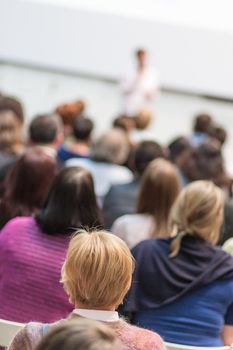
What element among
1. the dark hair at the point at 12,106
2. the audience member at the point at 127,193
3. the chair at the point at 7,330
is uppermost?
the dark hair at the point at 12,106

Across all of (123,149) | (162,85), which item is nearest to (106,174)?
(123,149)

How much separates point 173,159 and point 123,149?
552 mm

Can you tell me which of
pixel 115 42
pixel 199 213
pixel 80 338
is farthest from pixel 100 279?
pixel 115 42

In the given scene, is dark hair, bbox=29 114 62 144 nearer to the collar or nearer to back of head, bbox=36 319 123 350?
the collar

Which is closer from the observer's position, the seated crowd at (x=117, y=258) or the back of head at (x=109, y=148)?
the seated crowd at (x=117, y=258)

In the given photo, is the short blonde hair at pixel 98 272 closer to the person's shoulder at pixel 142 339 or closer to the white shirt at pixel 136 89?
the person's shoulder at pixel 142 339

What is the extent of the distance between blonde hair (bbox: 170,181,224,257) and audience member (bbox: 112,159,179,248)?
1.57 feet

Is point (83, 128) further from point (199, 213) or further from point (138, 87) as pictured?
point (138, 87)

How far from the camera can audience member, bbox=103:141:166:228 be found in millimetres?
3924

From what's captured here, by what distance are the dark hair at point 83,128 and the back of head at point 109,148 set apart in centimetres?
44

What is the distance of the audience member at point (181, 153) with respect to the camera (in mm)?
4652

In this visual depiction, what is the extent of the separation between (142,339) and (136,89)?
6.77 m

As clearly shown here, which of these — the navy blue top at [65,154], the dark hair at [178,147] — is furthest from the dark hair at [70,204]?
the dark hair at [178,147]

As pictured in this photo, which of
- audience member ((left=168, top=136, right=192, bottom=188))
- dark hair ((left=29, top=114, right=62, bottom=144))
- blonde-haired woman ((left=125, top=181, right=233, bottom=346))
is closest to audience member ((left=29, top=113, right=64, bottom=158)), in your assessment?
dark hair ((left=29, top=114, right=62, bottom=144))
